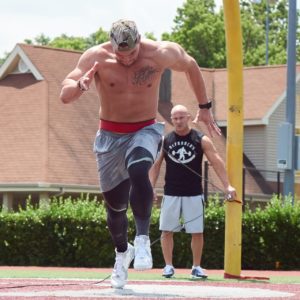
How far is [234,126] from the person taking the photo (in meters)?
12.8

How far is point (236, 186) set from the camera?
12.8 meters

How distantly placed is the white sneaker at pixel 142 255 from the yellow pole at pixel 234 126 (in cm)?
353

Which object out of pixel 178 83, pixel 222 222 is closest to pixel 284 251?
pixel 222 222

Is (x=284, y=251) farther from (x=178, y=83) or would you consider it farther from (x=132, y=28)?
(x=178, y=83)

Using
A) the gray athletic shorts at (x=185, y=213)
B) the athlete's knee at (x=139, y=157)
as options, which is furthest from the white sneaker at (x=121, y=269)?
the gray athletic shorts at (x=185, y=213)

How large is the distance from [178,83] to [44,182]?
377 inches

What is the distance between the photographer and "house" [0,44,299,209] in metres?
30.9

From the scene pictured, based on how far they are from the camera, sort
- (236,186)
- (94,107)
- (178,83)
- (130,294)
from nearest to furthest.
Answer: (130,294)
(236,186)
(94,107)
(178,83)

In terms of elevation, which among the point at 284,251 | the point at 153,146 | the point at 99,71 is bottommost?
the point at 284,251

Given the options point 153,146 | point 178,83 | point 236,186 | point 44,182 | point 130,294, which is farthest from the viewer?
point 178,83

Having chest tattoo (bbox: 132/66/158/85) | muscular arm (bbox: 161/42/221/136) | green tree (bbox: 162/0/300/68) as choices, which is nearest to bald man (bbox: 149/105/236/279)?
muscular arm (bbox: 161/42/221/136)

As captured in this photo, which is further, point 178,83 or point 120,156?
point 178,83

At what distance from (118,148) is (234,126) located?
11.0 feet

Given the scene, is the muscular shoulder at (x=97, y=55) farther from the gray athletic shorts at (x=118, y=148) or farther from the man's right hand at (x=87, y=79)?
the gray athletic shorts at (x=118, y=148)
